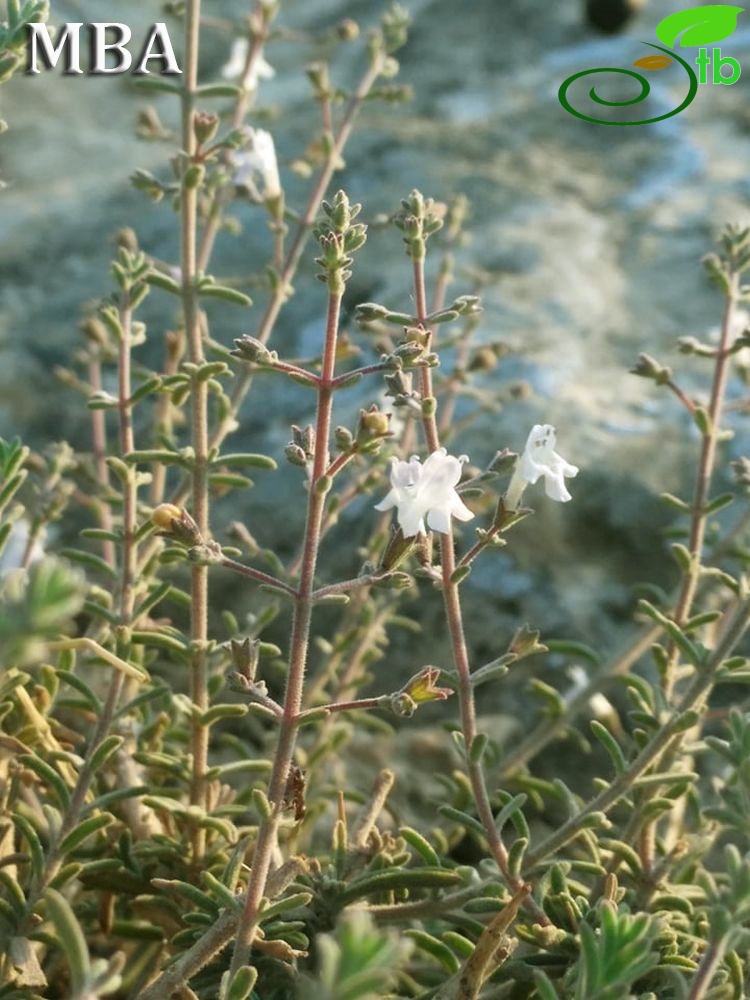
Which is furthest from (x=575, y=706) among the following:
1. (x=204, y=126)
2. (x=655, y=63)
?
(x=655, y=63)

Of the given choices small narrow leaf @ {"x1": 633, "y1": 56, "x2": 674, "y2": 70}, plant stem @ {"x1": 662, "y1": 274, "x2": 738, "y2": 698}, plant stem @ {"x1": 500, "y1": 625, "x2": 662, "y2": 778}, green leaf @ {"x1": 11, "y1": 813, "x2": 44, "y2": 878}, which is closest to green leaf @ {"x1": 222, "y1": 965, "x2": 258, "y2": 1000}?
green leaf @ {"x1": 11, "y1": 813, "x2": 44, "y2": 878}

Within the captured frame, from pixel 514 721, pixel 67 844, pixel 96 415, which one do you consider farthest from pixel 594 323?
pixel 67 844

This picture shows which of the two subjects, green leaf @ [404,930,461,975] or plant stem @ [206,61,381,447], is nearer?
green leaf @ [404,930,461,975]

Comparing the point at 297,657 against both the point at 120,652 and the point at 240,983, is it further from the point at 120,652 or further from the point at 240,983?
the point at 120,652

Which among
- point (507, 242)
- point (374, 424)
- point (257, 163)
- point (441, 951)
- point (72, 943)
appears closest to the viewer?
point (72, 943)

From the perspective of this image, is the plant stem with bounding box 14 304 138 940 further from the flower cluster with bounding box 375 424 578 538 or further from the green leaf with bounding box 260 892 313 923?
the flower cluster with bounding box 375 424 578 538

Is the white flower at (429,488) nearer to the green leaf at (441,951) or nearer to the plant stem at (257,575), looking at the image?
the plant stem at (257,575)

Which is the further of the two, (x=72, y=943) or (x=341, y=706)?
(x=341, y=706)
